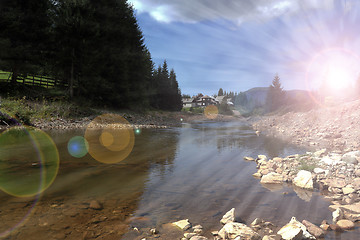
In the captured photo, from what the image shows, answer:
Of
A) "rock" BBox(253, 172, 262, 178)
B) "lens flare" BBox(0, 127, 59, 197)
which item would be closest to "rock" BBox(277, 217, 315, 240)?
"rock" BBox(253, 172, 262, 178)

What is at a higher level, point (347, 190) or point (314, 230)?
point (347, 190)

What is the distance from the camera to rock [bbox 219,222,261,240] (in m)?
3.15

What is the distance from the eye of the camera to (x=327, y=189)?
5520mm

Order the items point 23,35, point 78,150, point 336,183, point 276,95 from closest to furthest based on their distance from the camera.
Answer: point 336,183 < point 78,150 < point 23,35 < point 276,95

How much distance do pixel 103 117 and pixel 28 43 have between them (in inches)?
482

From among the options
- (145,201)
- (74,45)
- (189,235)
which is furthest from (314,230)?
(74,45)

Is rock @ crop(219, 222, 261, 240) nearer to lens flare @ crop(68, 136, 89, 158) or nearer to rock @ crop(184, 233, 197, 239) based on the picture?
rock @ crop(184, 233, 197, 239)

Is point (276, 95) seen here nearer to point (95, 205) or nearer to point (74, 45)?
point (74, 45)

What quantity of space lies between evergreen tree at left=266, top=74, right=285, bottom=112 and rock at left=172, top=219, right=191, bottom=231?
67.1 metres

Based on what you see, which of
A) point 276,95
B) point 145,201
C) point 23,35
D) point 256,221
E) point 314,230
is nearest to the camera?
point 314,230

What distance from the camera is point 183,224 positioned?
11.9ft

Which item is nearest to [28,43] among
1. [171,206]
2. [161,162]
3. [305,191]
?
[161,162]

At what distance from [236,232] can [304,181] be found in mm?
3573

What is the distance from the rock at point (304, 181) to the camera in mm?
5566
